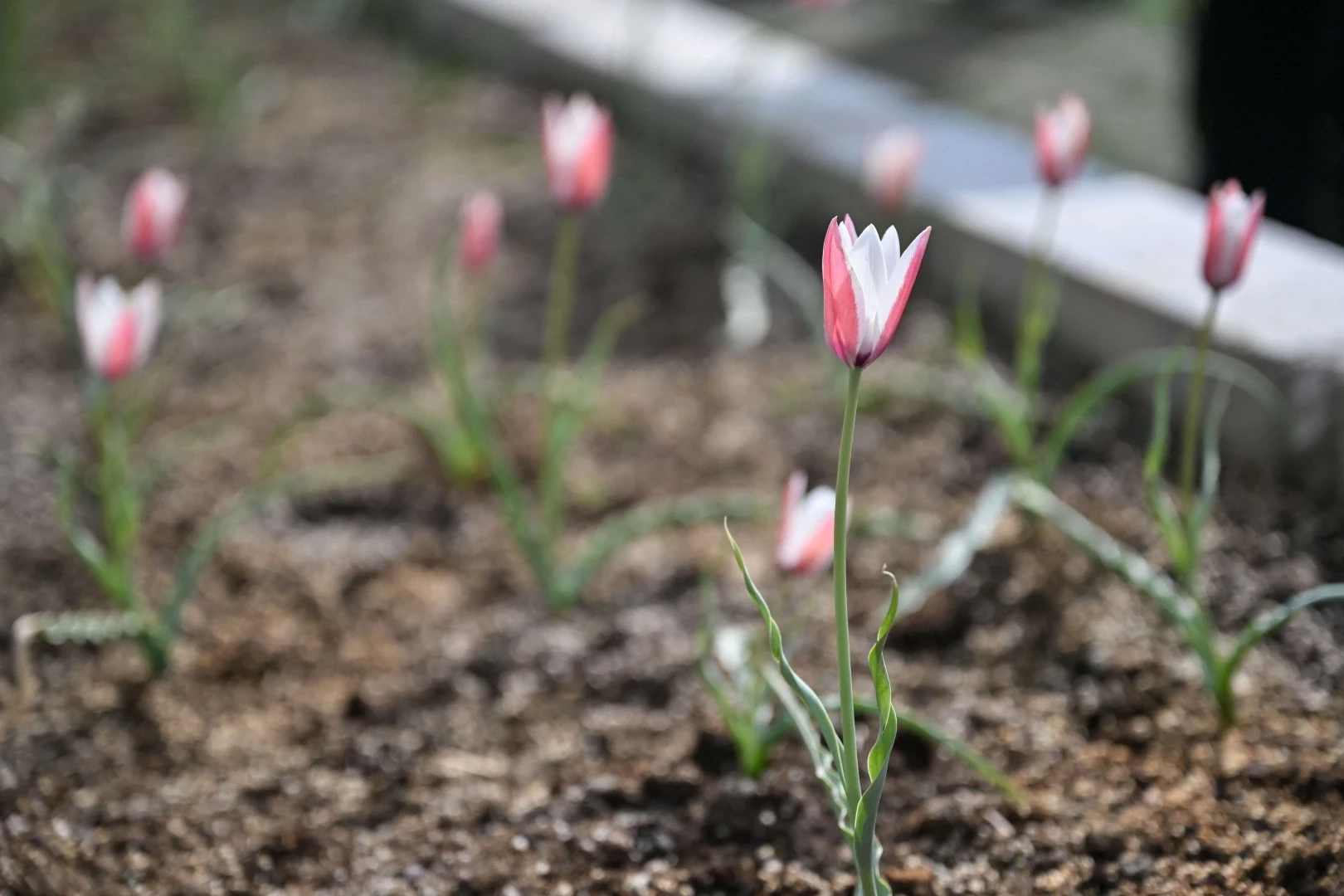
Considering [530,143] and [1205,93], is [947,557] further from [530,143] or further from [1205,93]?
[530,143]

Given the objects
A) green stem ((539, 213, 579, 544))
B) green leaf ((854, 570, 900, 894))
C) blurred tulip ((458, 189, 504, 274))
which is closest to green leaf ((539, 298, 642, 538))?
green stem ((539, 213, 579, 544))

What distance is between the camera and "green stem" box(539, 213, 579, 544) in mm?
1652

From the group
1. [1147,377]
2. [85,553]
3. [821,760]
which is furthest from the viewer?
[1147,377]

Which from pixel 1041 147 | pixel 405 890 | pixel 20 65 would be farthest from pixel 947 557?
pixel 20 65

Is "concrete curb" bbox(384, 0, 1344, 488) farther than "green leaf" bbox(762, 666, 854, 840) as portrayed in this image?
Yes

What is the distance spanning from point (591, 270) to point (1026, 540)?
1.22m

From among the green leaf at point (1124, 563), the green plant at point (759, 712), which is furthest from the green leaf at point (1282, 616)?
the green plant at point (759, 712)

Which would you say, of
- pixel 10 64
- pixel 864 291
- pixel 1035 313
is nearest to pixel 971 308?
pixel 1035 313

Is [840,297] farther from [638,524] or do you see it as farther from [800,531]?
[638,524]

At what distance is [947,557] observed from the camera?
4.70 ft

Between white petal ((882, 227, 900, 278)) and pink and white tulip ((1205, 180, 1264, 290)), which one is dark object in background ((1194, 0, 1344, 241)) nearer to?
pink and white tulip ((1205, 180, 1264, 290))

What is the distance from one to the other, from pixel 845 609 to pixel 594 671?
72 cm

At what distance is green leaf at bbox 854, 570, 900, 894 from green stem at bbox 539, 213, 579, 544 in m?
0.80

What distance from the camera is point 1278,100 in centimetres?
221
